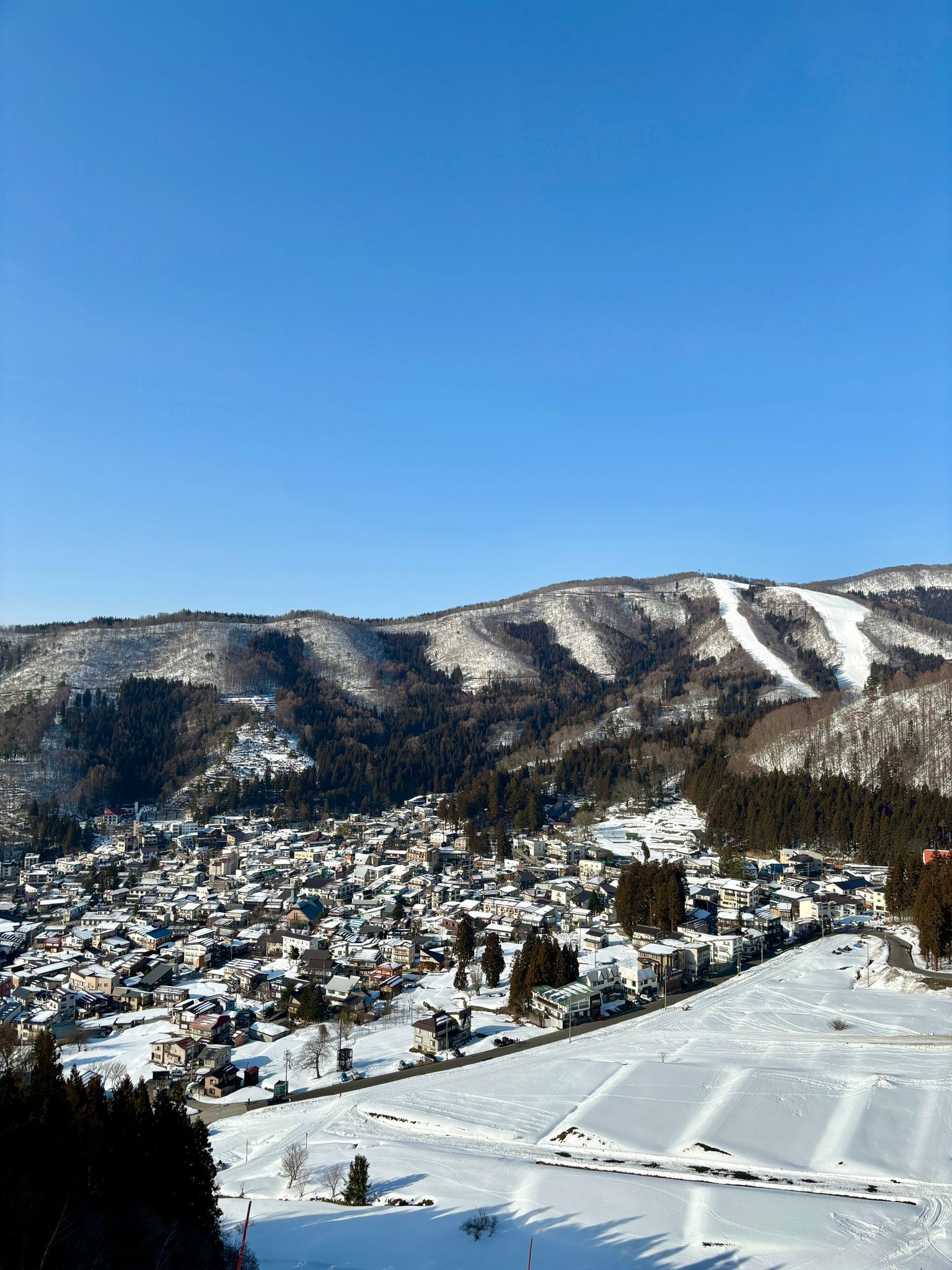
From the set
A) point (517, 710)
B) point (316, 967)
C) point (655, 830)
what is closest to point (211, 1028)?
point (316, 967)

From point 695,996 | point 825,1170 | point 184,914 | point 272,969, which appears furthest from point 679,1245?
point 184,914

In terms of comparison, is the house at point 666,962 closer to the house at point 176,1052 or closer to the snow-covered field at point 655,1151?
the snow-covered field at point 655,1151

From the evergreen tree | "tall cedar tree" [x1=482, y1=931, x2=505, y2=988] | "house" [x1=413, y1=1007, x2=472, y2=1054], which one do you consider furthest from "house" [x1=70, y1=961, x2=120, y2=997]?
"tall cedar tree" [x1=482, y1=931, x2=505, y2=988]

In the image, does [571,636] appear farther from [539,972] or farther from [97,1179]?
[97,1179]

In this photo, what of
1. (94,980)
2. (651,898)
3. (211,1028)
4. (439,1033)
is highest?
(651,898)

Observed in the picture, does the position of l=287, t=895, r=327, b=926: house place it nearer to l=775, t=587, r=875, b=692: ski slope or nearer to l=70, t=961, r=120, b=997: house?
l=70, t=961, r=120, b=997: house

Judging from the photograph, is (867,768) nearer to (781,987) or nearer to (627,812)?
(627,812)

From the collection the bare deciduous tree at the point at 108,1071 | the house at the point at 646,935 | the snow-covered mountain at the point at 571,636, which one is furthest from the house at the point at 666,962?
the snow-covered mountain at the point at 571,636
